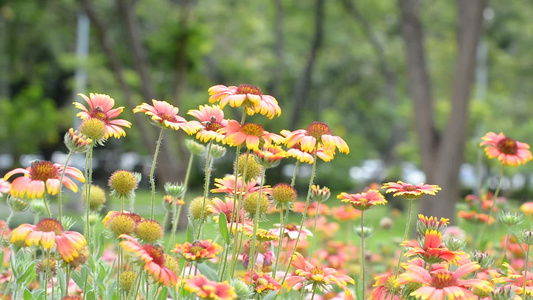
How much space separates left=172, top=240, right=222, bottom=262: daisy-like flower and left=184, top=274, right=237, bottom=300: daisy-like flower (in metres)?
0.14

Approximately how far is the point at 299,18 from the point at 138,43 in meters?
5.11

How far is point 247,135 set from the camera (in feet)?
4.38

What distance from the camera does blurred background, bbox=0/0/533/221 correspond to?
6.82 meters

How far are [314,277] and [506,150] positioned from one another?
0.97 metres

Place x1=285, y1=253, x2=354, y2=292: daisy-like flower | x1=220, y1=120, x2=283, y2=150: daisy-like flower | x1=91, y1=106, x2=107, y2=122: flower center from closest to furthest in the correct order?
x1=220, y1=120, x2=283, y2=150: daisy-like flower → x1=285, y1=253, x2=354, y2=292: daisy-like flower → x1=91, y1=106, x2=107, y2=122: flower center

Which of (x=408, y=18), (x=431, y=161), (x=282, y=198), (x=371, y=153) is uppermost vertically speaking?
(x=408, y=18)

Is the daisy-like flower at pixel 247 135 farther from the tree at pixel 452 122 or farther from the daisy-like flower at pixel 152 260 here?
the tree at pixel 452 122

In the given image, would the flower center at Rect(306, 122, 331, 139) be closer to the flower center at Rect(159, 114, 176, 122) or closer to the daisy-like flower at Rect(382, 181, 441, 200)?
the daisy-like flower at Rect(382, 181, 441, 200)

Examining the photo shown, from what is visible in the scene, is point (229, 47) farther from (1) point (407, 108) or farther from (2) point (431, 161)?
(2) point (431, 161)

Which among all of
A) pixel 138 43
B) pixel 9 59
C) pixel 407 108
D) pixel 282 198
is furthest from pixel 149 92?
pixel 9 59

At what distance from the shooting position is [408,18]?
6840 mm

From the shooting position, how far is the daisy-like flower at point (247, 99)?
1.35 meters

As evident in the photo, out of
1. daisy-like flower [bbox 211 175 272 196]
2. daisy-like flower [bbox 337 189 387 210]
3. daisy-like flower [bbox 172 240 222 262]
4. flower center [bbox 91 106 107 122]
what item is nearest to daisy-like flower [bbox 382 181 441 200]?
daisy-like flower [bbox 337 189 387 210]

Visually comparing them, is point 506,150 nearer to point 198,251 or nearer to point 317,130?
point 317,130
